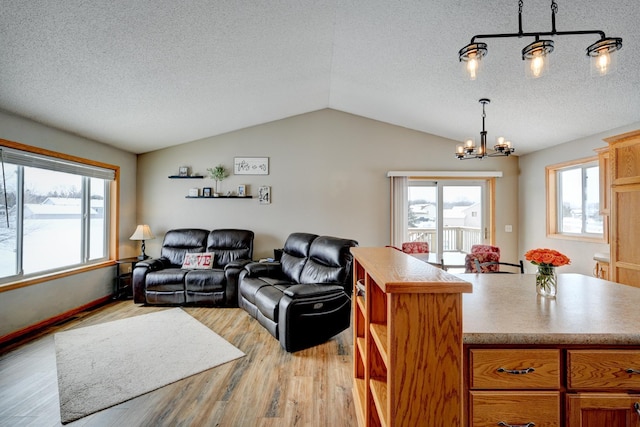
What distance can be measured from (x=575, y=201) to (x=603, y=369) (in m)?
4.28

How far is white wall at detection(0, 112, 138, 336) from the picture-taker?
3.05 metres

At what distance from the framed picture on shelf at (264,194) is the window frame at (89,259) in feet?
7.53

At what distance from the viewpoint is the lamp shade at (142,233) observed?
181 inches

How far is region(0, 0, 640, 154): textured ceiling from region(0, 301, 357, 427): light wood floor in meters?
2.57

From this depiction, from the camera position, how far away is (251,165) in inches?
199

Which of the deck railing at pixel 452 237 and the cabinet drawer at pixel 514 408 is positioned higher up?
the deck railing at pixel 452 237

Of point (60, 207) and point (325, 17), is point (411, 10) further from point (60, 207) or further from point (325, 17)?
point (60, 207)

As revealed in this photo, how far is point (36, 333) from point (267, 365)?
279 centimetres

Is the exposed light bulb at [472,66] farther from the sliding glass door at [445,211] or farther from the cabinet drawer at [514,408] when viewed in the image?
the sliding glass door at [445,211]

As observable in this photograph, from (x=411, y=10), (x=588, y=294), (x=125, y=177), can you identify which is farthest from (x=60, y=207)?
(x=588, y=294)

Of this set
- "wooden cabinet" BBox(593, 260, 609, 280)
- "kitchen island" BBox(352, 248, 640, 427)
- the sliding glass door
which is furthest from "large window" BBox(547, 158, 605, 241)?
"kitchen island" BBox(352, 248, 640, 427)

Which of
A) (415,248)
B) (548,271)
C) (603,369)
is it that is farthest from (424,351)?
(415,248)

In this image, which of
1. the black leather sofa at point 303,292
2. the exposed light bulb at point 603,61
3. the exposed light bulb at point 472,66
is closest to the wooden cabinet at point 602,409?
the exposed light bulb at point 603,61

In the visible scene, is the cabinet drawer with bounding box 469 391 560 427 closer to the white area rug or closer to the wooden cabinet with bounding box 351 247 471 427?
the wooden cabinet with bounding box 351 247 471 427
